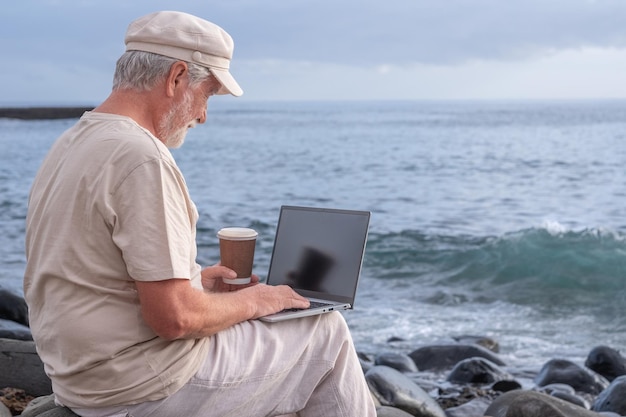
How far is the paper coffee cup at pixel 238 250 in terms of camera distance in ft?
11.4

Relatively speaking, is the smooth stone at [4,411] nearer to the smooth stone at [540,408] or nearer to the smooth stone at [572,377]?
the smooth stone at [540,408]

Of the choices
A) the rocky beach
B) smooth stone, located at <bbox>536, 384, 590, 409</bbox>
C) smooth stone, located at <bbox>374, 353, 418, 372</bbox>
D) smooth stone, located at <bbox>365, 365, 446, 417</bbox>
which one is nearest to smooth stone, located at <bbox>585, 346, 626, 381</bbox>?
the rocky beach

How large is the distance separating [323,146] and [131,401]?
4309cm

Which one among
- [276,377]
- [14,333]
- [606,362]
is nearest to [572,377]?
[606,362]

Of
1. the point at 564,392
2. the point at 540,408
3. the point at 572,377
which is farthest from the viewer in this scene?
the point at 572,377

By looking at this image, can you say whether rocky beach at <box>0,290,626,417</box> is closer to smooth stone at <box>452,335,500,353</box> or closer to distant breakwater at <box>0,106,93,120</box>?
smooth stone at <box>452,335,500,353</box>

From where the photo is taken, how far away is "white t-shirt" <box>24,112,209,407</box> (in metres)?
2.71

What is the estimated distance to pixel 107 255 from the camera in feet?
9.20

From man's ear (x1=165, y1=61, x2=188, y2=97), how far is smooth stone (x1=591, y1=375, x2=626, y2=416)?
15.9 feet

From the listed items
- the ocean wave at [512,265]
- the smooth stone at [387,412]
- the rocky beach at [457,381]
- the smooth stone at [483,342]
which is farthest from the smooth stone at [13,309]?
the ocean wave at [512,265]

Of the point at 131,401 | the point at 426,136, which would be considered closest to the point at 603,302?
the point at 131,401

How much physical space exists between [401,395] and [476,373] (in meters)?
1.83

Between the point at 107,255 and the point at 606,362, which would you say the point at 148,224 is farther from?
the point at 606,362

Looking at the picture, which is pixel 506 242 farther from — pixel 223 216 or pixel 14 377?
pixel 14 377
